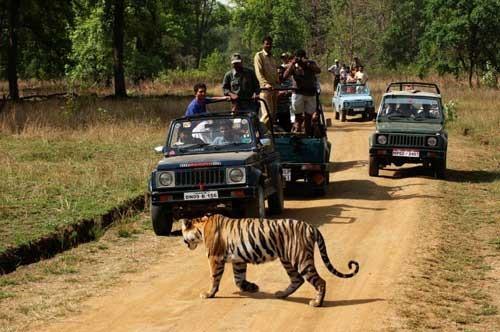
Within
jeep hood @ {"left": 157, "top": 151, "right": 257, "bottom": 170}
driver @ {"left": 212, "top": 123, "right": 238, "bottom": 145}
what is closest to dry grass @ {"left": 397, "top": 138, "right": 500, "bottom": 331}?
jeep hood @ {"left": 157, "top": 151, "right": 257, "bottom": 170}

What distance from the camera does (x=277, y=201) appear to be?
47.7ft

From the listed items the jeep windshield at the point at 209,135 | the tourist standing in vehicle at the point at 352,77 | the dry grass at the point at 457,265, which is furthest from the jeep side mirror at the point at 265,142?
the tourist standing in vehicle at the point at 352,77

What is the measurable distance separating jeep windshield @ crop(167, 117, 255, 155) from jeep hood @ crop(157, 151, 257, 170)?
0.32 m

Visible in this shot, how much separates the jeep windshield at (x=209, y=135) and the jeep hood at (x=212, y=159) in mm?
321

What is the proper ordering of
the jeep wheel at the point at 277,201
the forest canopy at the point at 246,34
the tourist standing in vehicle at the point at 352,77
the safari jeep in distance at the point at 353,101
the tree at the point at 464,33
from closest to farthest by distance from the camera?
the jeep wheel at the point at 277,201
the safari jeep in distance at the point at 353,101
the tourist standing in vehicle at the point at 352,77
the forest canopy at the point at 246,34
the tree at the point at 464,33

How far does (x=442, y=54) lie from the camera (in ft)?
181

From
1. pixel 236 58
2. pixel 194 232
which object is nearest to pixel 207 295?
pixel 194 232

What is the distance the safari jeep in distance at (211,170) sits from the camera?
12781mm

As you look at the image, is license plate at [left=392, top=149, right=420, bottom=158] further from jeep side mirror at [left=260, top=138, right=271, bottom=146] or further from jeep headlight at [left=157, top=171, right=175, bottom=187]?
jeep headlight at [left=157, top=171, right=175, bottom=187]

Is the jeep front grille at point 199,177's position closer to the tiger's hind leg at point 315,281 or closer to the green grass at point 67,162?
the green grass at point 67,162

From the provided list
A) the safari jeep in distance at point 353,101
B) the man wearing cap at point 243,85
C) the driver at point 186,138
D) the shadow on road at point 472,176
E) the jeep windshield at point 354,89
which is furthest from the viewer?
the jeep windshield at point 354,89

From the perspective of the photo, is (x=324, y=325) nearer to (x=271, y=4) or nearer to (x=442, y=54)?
(x=442, y=54)

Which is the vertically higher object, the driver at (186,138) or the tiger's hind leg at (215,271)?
the driver at (186,138)

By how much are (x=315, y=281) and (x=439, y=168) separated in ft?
36.8
